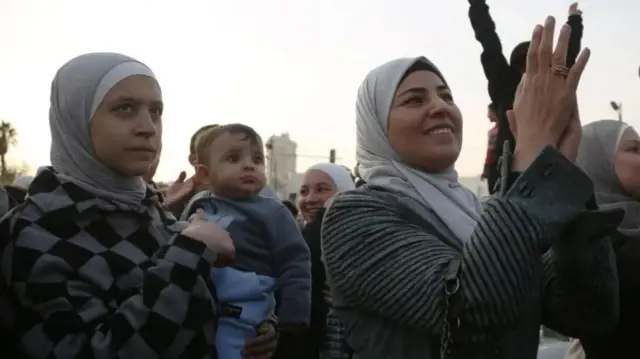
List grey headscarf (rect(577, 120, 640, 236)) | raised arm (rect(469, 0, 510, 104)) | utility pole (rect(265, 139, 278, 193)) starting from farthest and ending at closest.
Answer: utility pole (rect(265, 139, 278, 193))
grey headscarf (rect(577, 120, 640, 236))
raised arm (rect(469, 0, 510, 104))

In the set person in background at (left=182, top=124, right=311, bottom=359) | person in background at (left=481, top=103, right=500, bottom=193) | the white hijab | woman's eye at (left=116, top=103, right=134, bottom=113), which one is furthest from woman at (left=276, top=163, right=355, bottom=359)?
woman's eye at (left=116, top=103, right=134, bottom=113)

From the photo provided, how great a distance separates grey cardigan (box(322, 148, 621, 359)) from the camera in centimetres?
171

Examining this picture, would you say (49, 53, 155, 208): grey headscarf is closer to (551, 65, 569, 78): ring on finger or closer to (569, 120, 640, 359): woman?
(551, 65, 569, 78): ring on finger

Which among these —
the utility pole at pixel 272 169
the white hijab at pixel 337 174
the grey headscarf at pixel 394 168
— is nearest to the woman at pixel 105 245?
the grey headscarf at pixel 394 168

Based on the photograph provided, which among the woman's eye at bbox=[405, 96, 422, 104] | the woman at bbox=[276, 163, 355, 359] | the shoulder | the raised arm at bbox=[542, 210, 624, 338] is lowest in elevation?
the woman at bbox=[276, 163, 355, 359]

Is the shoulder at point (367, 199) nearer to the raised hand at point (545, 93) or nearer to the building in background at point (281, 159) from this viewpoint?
the raised hand at point (545, 93)

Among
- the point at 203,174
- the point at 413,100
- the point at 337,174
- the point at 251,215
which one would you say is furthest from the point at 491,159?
the point at 337,174

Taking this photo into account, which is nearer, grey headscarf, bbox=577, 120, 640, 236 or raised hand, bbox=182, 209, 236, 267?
raised hand, bbox=182, 209, 236, 267

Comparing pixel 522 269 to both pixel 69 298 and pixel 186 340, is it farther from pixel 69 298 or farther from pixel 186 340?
pixel 69 298

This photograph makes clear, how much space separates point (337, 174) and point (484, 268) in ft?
13.3

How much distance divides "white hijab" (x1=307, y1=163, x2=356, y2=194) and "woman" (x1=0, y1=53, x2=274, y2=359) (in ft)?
10.5

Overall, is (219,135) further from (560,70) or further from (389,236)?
(560,70)

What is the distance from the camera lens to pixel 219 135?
12.1ft

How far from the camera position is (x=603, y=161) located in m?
3.20
